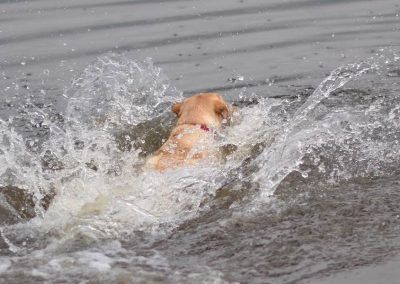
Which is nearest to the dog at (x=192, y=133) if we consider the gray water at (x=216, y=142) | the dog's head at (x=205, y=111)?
the dog's head at (x=205, y=111)

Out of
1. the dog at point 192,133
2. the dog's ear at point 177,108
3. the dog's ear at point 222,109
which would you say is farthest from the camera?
the dog's ear at point 177,108

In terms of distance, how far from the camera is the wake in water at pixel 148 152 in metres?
6.35

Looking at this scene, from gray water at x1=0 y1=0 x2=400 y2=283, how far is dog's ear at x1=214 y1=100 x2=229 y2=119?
148 mm

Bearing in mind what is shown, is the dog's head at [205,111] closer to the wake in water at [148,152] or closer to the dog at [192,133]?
the dog at [192,133]

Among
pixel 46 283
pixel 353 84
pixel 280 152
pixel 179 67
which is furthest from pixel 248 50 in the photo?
pixel 46 283

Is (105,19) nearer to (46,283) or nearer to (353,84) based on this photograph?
(353,84)

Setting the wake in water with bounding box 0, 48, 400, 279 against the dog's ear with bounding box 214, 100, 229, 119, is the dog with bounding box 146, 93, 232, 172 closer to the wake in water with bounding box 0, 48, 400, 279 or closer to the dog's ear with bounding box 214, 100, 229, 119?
the dog's ear with bounding box 214, 100, 229, 119

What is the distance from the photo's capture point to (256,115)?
8508 millimetres

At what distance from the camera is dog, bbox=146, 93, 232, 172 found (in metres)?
7.15

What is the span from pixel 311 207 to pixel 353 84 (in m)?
3.30

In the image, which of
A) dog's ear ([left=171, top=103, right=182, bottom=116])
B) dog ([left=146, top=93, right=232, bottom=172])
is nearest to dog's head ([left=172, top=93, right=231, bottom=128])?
dog ([left=146, top=93, right=232, bottom=172])

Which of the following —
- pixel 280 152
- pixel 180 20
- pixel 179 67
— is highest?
pixel 180 20

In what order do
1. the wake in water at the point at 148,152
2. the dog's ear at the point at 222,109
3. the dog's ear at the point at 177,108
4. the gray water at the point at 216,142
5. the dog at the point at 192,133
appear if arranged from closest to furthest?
the gray water at the point at 216,142, the wake in water at the point at 148,152, the dog at the point at 192,133, the dog's ear at the point at 222,109, the dog's ear at the point at 177,108

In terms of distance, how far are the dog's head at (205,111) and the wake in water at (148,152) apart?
6.7 inches
